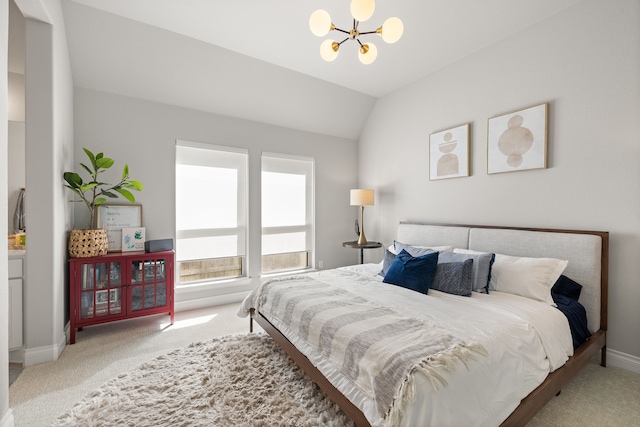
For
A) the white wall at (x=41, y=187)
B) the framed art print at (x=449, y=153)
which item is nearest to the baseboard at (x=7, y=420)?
the white wall at (x=41, y=187)

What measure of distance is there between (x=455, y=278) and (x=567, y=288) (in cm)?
98

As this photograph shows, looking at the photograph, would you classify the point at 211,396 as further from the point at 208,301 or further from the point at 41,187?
the point at 41,187

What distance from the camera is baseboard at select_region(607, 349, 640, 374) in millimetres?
2215

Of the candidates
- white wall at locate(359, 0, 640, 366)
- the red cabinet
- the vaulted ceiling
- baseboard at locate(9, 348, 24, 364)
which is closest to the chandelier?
the vaulted ceiling

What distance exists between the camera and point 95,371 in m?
2.20

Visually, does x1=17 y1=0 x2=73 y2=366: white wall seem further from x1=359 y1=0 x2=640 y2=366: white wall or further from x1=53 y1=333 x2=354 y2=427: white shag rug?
x1=359 y1=0 x2=640 y2=366: white wall

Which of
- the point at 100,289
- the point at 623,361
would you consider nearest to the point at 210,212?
the point at 100,289

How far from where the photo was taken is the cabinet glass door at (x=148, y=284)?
2.91 meters

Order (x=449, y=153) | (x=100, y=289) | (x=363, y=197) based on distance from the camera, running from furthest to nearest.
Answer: (x=363, y=197) → (x=449, y=153) → (x=100, y=289)

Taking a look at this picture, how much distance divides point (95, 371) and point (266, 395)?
1436mm

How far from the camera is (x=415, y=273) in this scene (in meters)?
2.42

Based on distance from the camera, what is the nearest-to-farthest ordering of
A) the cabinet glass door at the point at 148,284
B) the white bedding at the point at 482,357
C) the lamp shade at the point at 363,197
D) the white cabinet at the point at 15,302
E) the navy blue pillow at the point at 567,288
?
the white bedding at the point at 482,357, the white cabinet at the point at 15,302, the navy blue pillow at the point at 567,288, the cabinet glass door at the point at 148,284, the lamp shade at the point at 363,197

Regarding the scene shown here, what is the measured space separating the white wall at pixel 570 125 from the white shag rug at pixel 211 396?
2.51 m

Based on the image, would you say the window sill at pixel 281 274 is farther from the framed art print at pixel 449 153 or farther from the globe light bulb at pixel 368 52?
the globe light bulb at pixel 368 52
